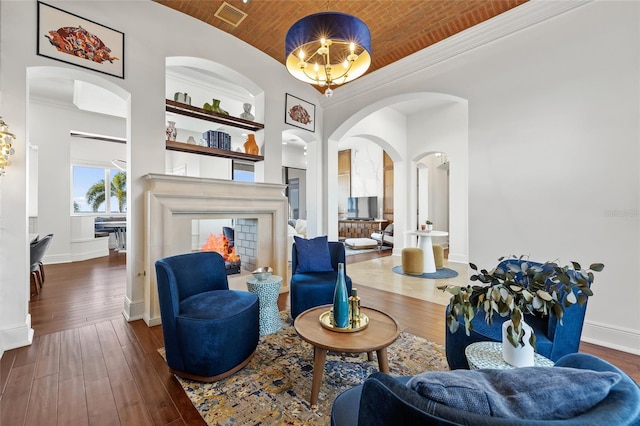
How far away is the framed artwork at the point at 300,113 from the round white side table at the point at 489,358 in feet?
13.5

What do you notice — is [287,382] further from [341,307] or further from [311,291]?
[311,291]

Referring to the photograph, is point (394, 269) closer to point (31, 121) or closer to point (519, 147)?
point (519, 147)

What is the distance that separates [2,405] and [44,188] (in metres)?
5.99

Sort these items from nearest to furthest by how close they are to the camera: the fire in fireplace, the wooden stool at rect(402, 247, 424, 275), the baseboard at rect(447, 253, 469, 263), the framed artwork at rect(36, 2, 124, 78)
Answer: the framed artwork at rect(36, 2, 124, 78), the fire in fireplace, the wooden stool at rect(402, 247, 424, 275), the baseboard at rect(447, 253, 469, 263)

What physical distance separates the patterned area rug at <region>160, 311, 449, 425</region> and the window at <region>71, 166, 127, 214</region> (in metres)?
7.25

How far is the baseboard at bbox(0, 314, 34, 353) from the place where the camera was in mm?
2424

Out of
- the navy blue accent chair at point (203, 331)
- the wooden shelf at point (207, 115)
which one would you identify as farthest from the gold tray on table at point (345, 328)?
the wooden shelf at point (207, 115)

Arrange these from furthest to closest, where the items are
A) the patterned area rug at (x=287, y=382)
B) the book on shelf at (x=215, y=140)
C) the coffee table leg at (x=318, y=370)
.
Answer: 1. the book on shelf at (x=215, y=140)
2. the coffee table leg at (x=318, y=370)
3. the patterned area rug at (x=287, y=382)

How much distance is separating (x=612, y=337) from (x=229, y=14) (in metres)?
5.43

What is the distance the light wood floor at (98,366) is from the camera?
171 cm

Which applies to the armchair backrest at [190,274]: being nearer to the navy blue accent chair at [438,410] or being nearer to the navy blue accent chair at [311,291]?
the navy blue accent chair at [311,291]

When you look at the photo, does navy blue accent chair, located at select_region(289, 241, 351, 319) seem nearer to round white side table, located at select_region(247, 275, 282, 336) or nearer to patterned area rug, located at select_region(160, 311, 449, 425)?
round white side table, located at select_region(247, 275, 282, 336)

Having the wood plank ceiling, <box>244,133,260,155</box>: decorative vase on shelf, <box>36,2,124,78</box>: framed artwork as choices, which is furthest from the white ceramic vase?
<box>36,2,124,78</box>: framed artwork

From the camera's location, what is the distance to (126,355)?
2.38 meters
